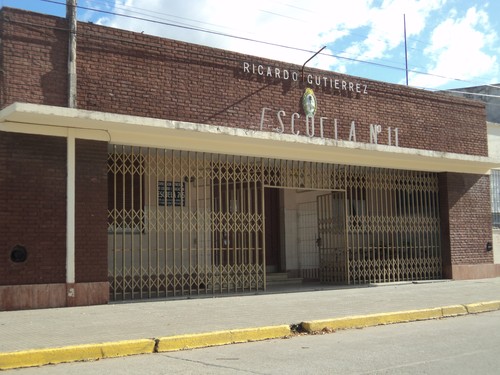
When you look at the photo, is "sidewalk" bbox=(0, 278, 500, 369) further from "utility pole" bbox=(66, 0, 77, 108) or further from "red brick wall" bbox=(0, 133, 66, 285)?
"utility pole" bbox=(66, 0, 77, 108)

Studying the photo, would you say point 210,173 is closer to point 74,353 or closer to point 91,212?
point 91,212

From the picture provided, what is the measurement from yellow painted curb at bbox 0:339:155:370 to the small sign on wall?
5719 millimetres

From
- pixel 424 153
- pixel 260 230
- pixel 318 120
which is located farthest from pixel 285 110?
pixel 424 153

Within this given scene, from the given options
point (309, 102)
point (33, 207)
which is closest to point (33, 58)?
point (33, 207)

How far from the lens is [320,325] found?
30.1 feet

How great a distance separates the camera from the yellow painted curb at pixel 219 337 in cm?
770

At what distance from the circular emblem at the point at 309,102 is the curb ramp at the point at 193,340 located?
5.85 meters

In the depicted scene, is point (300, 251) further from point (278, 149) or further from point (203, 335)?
point (203, 335)

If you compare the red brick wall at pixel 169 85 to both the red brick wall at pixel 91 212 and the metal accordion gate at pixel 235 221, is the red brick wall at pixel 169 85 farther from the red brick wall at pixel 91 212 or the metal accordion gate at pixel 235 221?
the metal accordion gate at pixel 235 221

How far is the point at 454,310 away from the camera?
11.2 m

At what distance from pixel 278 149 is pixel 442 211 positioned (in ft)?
21.9

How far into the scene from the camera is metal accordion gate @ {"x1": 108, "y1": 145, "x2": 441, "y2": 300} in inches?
487

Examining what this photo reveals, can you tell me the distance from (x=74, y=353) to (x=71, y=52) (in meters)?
6.27

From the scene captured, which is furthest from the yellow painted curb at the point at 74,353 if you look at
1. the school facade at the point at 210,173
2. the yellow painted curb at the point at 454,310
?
the yellow painted curb at the point at 454,310
